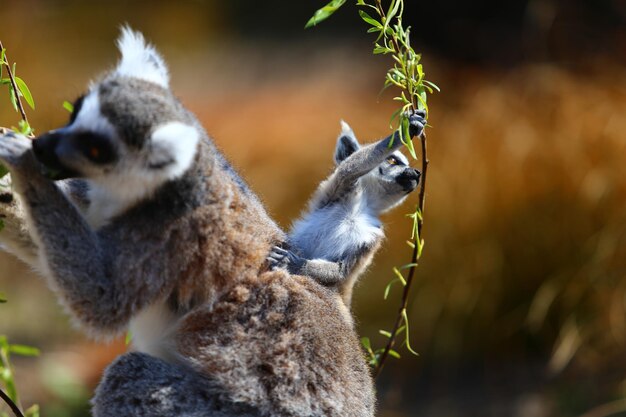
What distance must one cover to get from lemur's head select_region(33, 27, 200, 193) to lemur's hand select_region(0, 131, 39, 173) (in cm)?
7

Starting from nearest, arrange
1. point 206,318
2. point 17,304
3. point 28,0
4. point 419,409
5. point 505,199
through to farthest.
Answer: point 206,318 < point 419,409 < point 505,199 < point 17,304 < point 28,0

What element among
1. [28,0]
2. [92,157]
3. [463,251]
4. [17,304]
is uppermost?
[92,157]

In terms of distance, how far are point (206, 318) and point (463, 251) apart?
622 cm

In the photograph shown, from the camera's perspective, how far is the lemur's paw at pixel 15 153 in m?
3.40

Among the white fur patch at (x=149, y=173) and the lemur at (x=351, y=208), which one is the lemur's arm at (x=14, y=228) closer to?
the white fur patch at (x=149, y=173)

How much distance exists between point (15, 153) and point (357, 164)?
227cm

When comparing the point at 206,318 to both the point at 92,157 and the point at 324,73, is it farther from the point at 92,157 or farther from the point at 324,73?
the point at 324,73

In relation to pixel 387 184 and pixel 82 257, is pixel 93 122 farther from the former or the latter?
pixel 387 184

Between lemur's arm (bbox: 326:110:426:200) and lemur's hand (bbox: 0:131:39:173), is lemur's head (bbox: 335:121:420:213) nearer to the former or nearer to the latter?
lemur's arm (bbox: 326:110:426:200)

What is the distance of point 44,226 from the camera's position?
3482 millimetres

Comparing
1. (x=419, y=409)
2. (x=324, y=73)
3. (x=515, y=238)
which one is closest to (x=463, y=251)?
(x=515, y=238)

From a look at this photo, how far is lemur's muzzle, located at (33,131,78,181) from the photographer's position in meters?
3.36

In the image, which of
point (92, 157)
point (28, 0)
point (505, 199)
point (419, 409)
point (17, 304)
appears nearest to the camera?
point (92, 157)

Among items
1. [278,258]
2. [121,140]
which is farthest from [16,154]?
[278,258]
